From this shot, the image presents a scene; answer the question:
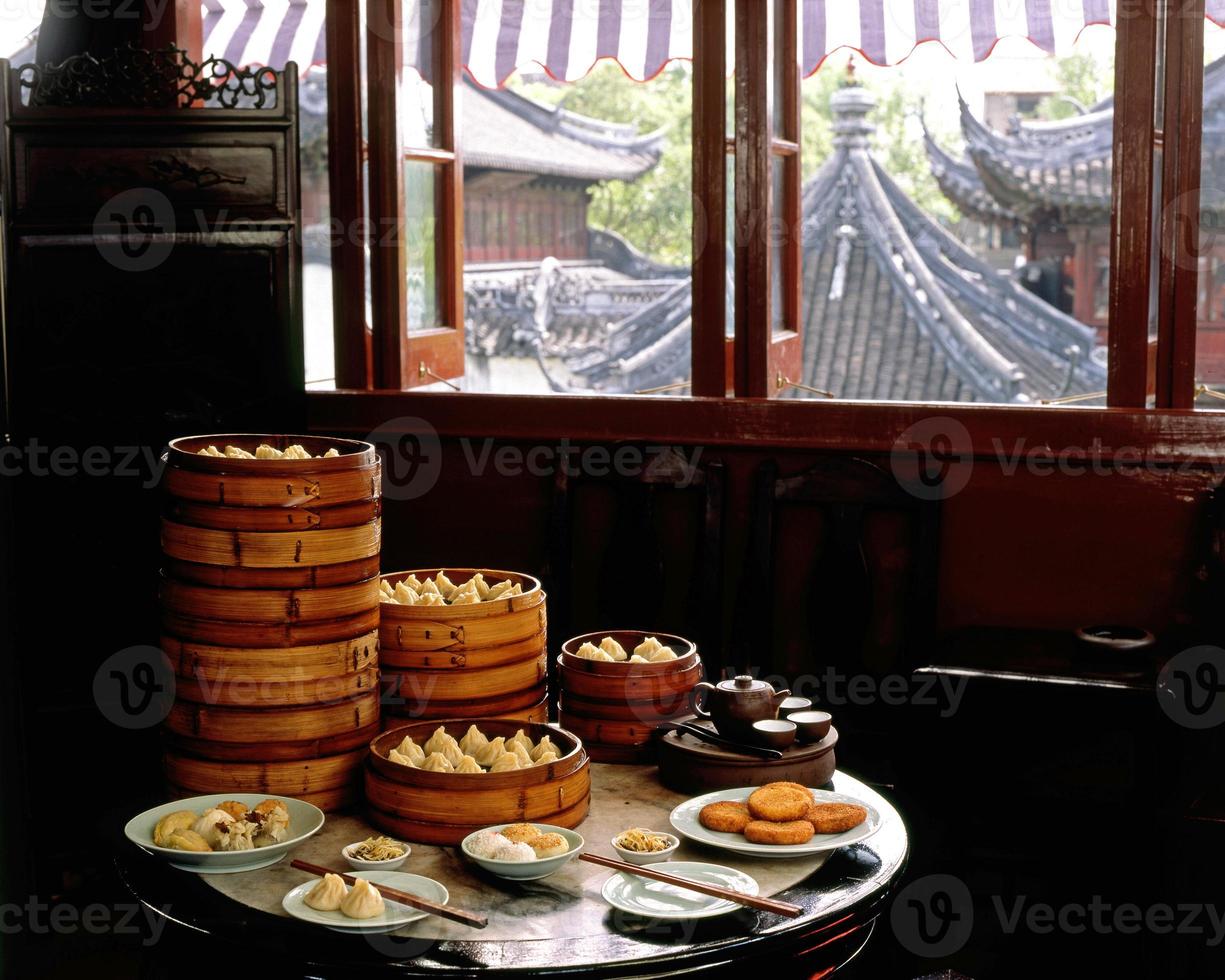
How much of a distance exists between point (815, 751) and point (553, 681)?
1618mm

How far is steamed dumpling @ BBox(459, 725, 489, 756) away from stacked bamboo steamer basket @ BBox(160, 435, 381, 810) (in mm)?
186

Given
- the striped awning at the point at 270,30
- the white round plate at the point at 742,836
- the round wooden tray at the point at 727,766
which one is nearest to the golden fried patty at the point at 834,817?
the white round plate at the point at 742,836

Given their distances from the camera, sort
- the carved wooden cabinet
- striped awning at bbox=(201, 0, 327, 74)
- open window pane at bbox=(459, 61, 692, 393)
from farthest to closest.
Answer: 1. open window pane at bbox=(459, 61, 692, 393)
2. striped awning at bbox=(201, 0, 327, 74)
3. the carved wooden cabinet

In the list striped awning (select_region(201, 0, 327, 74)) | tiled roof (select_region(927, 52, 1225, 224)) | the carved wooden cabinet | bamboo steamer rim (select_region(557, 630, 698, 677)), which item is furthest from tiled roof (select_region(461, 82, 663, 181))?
bamboo steamer rim (select_region(557, 630, 698, 677))

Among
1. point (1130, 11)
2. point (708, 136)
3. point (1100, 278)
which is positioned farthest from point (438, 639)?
point (1100, 278)

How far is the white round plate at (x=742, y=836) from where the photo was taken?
1.87 meters

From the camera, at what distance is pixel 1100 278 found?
14961 mm

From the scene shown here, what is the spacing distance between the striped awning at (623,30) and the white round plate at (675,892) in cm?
292

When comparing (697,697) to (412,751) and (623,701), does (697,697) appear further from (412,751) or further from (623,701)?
(412,751)

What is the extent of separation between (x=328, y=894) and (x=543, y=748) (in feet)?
1.46

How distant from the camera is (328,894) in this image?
170 cm

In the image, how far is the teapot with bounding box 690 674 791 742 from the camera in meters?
2.16

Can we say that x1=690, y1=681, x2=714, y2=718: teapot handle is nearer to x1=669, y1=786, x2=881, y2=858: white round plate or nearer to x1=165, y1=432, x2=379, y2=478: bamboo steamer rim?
x1=669, y1=786, x2=881, y2=858: white round plate

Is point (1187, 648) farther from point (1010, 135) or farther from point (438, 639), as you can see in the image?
point (1010, 135)
